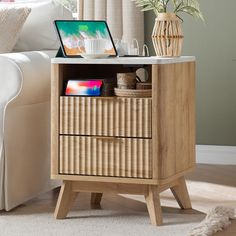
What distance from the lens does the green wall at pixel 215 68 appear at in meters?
4.21

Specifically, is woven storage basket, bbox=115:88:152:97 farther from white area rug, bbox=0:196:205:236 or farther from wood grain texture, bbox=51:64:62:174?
white area rug, bbox=0:196:205:236

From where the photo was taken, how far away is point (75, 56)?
121 inches

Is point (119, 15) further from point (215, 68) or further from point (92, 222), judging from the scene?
point (92, 222)

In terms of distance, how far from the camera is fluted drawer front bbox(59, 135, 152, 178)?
9.48 ft

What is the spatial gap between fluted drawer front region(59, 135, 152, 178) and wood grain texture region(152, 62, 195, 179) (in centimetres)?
5

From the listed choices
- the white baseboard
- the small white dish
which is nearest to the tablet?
the small white dish

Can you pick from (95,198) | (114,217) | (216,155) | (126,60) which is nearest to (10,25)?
(126,60)

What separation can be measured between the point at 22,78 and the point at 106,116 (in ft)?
1.29

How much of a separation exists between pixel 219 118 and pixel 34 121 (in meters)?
1.38

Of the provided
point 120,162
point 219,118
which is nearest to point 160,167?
point 120,162

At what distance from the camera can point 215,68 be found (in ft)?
14.0

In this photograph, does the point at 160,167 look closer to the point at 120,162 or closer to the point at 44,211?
the point at 120,162

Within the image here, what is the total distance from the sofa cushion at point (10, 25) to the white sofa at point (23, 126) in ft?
0.56

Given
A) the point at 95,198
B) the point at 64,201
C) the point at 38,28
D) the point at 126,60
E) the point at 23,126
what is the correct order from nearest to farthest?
1. the point at 126,60
2. the point at 64,201
3. the point at 23,126
4. the point at 95,198
5. the point at 38,28
